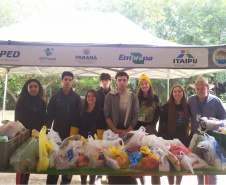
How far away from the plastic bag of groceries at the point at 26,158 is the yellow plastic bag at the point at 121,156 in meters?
0.81

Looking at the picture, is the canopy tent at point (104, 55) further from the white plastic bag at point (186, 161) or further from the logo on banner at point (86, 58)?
the white plastic bag at point (186, 161)

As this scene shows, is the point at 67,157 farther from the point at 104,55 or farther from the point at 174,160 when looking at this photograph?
the point at 104,55

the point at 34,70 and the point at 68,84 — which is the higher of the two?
the point at 34,70

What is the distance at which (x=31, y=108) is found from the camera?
10.2ft

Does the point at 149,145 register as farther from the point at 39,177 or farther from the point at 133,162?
the point at 39,177

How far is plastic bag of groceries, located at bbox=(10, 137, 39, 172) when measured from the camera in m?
2.04

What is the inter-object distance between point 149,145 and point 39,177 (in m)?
3.01

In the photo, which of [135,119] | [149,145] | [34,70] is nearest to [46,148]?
[149,145]

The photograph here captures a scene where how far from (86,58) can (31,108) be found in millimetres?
1177

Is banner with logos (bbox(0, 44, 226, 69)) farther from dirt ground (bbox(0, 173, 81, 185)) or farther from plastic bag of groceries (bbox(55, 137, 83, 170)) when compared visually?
dirt ground (bbox(0, 173, 81, 185))

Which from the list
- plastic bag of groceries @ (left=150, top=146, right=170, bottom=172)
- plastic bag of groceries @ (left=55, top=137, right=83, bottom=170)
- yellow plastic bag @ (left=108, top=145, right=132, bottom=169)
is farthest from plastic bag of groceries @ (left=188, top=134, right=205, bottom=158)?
plastic bag of groceries @ (left=55, top=137, right=83, bottom=170)

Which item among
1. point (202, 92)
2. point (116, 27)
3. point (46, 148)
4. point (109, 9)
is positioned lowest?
point (46, 148)

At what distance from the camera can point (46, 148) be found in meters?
2.16

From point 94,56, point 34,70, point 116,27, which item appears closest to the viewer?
point 94,56
